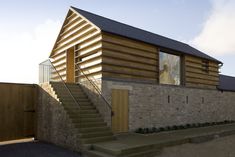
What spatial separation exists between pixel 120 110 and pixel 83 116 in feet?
6.98

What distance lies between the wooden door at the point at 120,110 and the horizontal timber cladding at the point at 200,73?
534 cm

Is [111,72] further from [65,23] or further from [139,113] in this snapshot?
[65,23]

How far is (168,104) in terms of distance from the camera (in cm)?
1434

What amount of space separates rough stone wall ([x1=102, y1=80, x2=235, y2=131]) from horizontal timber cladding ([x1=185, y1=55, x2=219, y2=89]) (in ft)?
1.52

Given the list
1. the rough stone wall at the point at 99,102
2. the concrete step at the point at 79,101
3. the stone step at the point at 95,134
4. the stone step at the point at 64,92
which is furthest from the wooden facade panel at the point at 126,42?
the stone step at the point at 95,134

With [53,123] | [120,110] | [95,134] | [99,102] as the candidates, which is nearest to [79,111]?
[99,102]

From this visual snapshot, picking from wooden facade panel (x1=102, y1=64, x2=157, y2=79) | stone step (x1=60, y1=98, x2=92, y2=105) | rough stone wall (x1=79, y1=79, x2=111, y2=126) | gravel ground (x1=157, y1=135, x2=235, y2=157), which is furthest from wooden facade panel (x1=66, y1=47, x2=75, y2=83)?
gravel ground (x1=157, y1=135, x2=235, y2=157)

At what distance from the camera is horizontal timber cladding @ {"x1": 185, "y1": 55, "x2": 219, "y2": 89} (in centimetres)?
1617

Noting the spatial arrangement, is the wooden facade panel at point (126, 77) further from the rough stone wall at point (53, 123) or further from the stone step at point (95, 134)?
the stone step at point (95, 134)

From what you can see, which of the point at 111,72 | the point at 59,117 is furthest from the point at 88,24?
the point at 59,117

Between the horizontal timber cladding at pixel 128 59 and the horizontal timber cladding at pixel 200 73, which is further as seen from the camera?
the horizontal timber cladding at pixel 200 73

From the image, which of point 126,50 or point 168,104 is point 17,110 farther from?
point 168,104

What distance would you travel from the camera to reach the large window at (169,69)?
1449cm

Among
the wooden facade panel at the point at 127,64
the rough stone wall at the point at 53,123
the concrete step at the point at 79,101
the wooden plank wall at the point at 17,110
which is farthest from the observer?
the wooden facade panel at the point at 127,64
